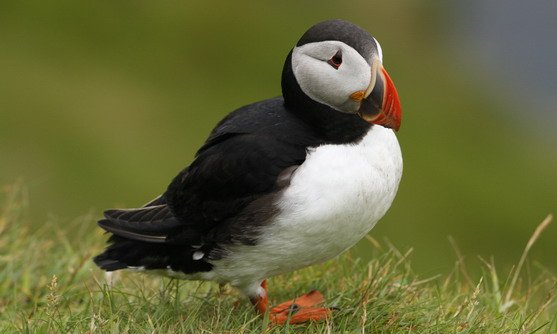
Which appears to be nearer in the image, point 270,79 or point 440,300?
point 440,300

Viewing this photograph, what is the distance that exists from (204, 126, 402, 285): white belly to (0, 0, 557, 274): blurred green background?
5984 millimetres

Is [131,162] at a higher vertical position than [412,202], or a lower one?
higher

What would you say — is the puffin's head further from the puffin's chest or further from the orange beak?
the puffin's chest

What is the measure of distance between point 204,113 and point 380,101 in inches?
424

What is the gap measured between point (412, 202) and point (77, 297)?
8262 mm

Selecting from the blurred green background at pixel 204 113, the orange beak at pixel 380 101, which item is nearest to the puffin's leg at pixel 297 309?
the orange beak at pixel 380 101

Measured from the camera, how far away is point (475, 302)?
472cm

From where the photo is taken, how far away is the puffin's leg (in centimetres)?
473

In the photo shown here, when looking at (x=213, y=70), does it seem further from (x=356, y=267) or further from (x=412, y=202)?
(x=356, y=267)

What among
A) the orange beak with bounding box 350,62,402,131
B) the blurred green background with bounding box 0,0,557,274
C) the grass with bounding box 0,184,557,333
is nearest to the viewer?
the orange beak with bounding box 350,62,402,131

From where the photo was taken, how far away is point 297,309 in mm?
4832

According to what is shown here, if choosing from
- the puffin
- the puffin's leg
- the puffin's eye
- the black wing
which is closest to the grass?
the puffin's leg

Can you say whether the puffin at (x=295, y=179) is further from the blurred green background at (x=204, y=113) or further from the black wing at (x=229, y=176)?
the blurred green background at (x=204, y=113)

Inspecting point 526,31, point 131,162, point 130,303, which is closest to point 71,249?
point 130,303
